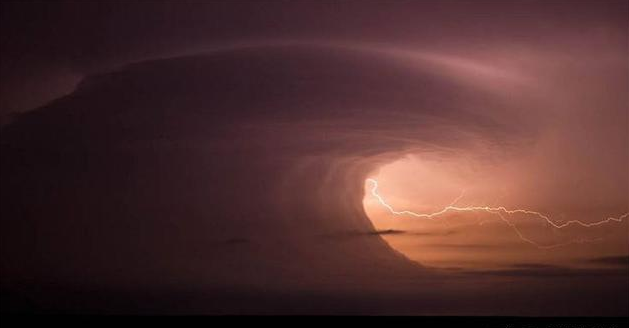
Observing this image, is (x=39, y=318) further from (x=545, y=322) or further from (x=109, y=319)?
(x=545, y=322)

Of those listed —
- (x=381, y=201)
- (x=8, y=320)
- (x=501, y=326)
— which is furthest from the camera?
(x=381, y=201)

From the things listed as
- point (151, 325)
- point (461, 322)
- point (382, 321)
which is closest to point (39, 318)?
point (151, 325)

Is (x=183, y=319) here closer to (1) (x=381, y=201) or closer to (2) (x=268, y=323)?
(2) (x=268, y=323)

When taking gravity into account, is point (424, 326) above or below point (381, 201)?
below

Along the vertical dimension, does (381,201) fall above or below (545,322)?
above

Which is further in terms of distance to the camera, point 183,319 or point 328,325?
point 183,319

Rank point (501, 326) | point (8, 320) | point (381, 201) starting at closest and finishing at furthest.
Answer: point (501, 326)
point (8, 320)
point (381, 201)

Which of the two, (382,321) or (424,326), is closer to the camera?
(424,326)

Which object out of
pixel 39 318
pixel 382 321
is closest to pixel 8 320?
pixel 39 318

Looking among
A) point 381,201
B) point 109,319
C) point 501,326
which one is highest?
point 381,201
